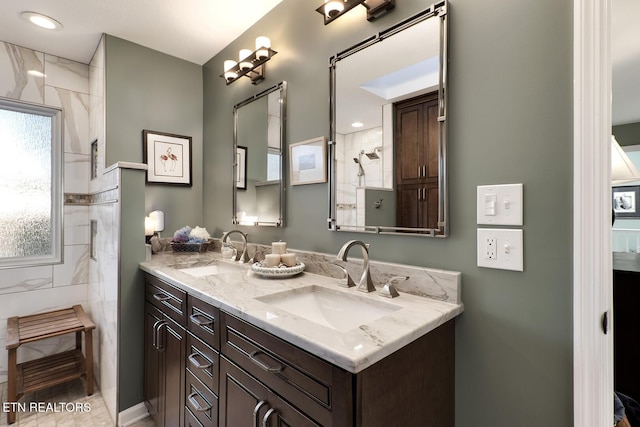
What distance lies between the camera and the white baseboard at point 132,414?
6.10 feet

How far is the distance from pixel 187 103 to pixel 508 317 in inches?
108

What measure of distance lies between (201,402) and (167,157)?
74.8 inches

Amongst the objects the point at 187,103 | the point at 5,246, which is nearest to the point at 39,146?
the point at 5,246

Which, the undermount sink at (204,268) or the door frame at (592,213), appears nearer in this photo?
the door frame at (592,213)

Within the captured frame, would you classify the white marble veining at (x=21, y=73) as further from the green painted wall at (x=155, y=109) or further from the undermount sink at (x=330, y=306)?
→ the undermount sink at (x=330, y=306)

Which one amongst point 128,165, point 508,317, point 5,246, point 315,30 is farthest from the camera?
point 5,246

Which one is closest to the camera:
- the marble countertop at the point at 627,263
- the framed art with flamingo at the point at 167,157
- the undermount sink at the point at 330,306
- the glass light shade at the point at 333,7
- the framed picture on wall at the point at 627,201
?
the undermount sink at the point at 330,306

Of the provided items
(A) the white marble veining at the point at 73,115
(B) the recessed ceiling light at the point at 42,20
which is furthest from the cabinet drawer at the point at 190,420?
(B) the recessed ceiling light at the point at 42,20

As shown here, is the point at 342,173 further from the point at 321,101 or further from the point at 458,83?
the point at 458,83

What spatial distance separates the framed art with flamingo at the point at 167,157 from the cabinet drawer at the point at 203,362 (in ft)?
4.99

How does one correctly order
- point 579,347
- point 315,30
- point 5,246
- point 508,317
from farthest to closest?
point 5,246, point 315,30, point 508,317, point 579,347

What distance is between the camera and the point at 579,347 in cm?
87

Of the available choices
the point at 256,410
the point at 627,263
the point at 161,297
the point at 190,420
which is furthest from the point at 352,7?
the point at 627,263

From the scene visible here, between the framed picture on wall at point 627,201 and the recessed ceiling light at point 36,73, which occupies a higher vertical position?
the recessed ceiling light at point 36,73
